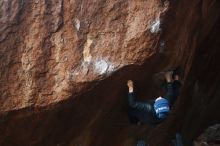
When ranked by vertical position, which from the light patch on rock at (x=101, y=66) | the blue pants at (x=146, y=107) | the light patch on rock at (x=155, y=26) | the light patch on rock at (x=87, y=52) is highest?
the light patch on rock at (x=155, y=26)

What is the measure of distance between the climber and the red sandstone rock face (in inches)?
24.5

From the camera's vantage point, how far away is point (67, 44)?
21.0ft

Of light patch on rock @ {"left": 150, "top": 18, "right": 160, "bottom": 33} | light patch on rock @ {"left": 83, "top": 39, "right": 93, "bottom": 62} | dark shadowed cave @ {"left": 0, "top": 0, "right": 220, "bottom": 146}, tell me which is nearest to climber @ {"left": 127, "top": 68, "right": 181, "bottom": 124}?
dark shadowed cave @ {"left": 0, "top": 0, "right": 220, "bottom": 146}

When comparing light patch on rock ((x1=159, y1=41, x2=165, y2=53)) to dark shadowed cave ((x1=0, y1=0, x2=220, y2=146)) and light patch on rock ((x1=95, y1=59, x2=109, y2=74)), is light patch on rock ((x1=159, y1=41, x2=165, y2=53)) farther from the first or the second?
light patch on rock ((x1=95, y1=59, x2=109, y2=74))

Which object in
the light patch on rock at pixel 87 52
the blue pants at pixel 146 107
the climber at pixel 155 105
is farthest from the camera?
the blue pants at pixel 146 107

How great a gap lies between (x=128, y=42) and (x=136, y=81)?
0.71m

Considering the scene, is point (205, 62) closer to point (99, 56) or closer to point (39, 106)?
point (99, 56)

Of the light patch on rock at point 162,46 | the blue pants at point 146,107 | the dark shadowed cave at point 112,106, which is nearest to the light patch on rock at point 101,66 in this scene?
the dark shadowed cave at point 112,106

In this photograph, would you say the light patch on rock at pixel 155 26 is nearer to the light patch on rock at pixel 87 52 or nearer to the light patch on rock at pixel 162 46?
the light patch on rock at pixel 162 46

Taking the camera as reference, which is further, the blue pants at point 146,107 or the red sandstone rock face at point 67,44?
the blue pants at point 146,107

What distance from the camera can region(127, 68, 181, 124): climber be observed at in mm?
6266

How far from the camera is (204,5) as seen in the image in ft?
23.9

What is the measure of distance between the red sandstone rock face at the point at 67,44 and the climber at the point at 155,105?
623 millimetres

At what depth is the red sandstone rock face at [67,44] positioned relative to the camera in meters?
6.31
